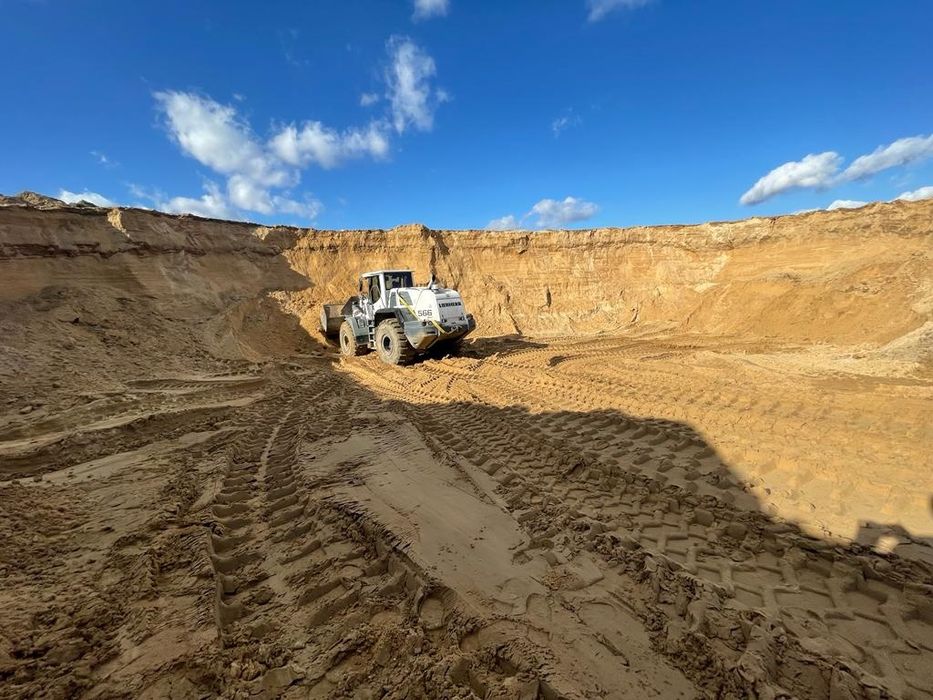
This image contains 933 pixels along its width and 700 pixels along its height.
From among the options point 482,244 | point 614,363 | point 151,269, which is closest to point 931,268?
A: point 614,363

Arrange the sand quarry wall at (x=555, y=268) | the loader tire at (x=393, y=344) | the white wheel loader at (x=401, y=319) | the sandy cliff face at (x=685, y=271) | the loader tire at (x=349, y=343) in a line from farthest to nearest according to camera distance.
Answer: the sandy cliff face at (x=685, y=271) → the loader tire at (x=349, y=343) → the sand quarry wall at (x=555, y=268) → the loader tire at (x=393, y=344) → the white wheel loader at (x=401, y=319)

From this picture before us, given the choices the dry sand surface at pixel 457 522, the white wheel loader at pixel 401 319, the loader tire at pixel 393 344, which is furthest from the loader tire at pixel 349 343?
the dry sand surface at pixel 457 522

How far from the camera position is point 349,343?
13.0 m

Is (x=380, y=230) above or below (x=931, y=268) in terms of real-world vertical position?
above

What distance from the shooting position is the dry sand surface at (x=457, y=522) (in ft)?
6.84

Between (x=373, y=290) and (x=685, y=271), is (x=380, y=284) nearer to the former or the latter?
(x=373, y=290)

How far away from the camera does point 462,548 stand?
302cm

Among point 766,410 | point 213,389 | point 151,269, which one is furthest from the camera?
point 151,269

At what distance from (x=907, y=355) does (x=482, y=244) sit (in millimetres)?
15994

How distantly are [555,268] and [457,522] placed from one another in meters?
19.8

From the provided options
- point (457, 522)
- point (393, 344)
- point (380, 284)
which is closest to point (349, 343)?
point (380, 284)

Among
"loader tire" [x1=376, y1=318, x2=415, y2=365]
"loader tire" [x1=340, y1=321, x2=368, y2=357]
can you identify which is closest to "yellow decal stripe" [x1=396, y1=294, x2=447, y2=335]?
"loader tire" [x1=376, y1=318, x2=415, y2=365]

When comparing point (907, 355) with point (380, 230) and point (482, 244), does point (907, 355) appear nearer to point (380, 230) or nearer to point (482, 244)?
point (482, 244)

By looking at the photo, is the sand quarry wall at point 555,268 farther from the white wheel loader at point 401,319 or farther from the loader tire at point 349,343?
the white wheel loader at point 401,319
